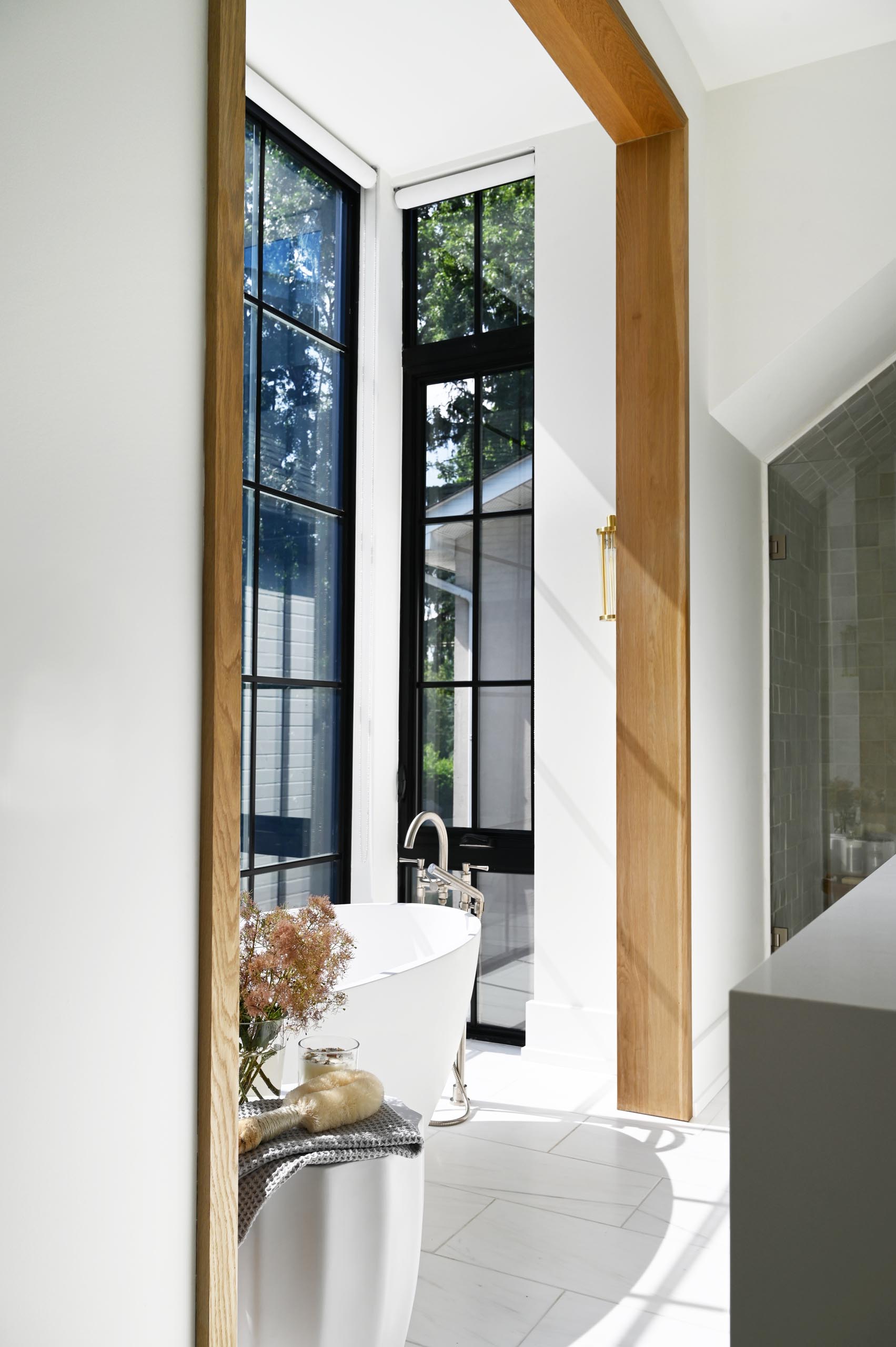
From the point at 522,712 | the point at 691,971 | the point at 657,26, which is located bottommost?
the point at 691,971

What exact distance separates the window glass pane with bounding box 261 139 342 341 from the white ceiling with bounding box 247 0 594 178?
22cm

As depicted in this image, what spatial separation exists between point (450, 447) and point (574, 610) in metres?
0.96

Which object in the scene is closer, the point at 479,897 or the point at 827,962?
the point at 827,962

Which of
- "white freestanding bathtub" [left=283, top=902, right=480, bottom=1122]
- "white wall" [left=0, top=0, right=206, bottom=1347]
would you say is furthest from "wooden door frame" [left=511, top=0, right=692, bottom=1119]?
"white wall" [left=0, top=0, right=206, bottom=1347]

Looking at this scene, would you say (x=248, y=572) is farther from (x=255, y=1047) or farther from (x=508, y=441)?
(x=255, y=1047)

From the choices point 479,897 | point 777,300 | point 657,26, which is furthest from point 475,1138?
point 657,26

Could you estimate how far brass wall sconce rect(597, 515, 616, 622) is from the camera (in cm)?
353

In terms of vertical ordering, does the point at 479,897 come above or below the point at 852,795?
below

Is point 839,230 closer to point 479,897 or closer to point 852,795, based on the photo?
point 852,795

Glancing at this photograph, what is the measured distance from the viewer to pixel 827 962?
51 centimetres

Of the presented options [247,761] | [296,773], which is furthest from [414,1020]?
[296,773]

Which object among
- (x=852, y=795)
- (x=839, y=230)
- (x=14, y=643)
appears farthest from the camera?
(x=852, y=795)

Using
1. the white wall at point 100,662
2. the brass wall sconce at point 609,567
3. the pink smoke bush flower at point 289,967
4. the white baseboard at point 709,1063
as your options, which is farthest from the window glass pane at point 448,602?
the white wall at point 100,662

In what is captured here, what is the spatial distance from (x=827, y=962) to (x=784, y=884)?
3.69 metres
